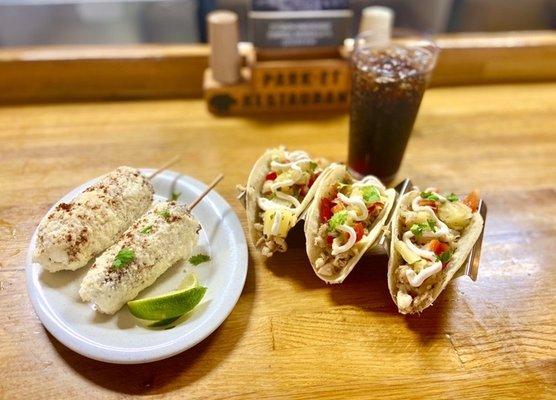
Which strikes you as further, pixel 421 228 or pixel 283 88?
pixel 283 88

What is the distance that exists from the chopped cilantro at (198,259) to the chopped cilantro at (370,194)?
2.27 feet

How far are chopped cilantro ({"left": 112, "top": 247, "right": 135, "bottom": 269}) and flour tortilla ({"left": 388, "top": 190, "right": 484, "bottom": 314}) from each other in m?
0.95

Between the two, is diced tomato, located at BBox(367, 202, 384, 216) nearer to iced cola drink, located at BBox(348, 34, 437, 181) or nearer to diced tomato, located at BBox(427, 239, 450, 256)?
diced tomato, located at BBox(427, 239, 450, 256)

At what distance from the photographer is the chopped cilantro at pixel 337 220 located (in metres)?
1.73

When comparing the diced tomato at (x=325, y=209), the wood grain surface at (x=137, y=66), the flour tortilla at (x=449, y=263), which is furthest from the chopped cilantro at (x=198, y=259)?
the wood grain surface at (x=137, y=66)

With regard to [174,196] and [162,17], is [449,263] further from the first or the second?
[162,17]

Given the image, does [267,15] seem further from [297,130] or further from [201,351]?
[201,351]

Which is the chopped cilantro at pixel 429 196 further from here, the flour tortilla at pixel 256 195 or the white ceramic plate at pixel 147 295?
the white ceramic plate at pixel 147 295

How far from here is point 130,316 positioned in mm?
1621

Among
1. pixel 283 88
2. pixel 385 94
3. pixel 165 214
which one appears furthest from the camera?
pixel 283 88

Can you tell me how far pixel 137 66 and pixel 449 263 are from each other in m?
2.22

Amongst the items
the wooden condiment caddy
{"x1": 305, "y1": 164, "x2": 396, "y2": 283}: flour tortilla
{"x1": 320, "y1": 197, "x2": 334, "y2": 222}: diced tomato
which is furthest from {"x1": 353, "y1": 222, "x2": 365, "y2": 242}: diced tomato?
the wooden condiment caddy

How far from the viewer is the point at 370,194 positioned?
1.86 meters

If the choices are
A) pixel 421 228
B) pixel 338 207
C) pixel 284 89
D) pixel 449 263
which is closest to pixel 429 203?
pixel 421 228
